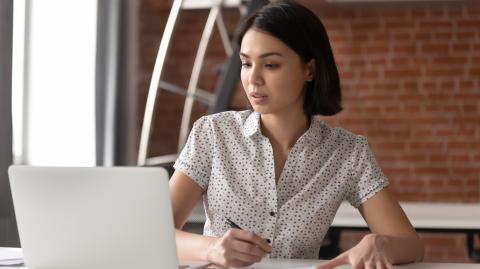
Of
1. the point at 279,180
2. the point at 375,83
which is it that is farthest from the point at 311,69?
the point at 375,83

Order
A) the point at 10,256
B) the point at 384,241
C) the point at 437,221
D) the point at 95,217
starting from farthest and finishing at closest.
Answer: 1. the point at 437,221
2. the point at 10,256
3. the point at 384,241
4. the point at 95,217

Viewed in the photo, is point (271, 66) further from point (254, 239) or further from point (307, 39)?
point (254, 239)

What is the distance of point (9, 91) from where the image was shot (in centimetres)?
338

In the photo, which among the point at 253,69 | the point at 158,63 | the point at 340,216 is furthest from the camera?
the point at 158,63

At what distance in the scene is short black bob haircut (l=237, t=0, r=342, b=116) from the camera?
207 cm

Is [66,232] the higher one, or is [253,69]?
[253,69]

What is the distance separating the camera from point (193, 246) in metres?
1.87

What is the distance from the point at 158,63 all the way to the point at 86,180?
11.4 feet

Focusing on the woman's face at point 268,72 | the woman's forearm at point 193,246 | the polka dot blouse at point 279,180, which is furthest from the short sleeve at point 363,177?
the woman's forearm at point 193,246

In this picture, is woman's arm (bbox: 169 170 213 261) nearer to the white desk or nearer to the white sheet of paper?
the white sheet of paper

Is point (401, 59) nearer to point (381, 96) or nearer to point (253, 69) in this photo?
point (381, 96)

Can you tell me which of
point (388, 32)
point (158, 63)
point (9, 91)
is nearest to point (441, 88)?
point (388, 32)

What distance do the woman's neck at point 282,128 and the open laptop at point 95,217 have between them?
792mm

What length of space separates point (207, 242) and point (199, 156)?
0.40m
